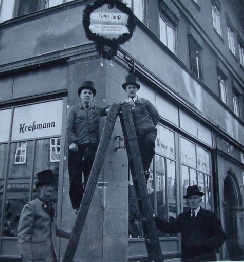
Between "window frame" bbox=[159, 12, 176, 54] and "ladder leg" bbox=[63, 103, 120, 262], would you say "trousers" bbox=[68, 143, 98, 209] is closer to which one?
"ladder leg" bbox=[63, 103, 120, 262]

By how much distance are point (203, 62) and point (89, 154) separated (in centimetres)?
891

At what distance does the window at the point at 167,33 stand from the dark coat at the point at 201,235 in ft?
21.6

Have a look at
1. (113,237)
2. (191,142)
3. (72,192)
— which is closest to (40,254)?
(72,192)

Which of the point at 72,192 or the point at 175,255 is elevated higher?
the point at 72,192

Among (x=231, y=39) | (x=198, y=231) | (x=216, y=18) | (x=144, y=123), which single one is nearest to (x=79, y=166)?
(x=144, y=123)

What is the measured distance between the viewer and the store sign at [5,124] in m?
8.02

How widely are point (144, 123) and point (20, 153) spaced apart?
3.22m

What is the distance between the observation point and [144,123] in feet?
19.5

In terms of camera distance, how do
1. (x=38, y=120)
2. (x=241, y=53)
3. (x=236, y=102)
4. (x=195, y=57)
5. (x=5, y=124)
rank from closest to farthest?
(x=38, y=120) < (x=5, y=124) < (x=195, y=57) < (x=236, y=102) < (x=241, y=53)

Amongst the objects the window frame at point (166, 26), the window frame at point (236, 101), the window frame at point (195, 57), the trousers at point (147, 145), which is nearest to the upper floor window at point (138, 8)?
the window frame at point (166, 26)

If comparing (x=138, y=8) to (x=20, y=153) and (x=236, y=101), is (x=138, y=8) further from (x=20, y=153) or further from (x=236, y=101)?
(x=236, y=101)

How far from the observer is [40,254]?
13.9ft

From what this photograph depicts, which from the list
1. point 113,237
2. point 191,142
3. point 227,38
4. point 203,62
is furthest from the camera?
point 227,38

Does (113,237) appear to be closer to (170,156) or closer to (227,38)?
(170,156)
